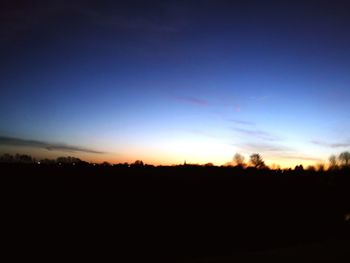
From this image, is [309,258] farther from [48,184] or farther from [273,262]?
[48,184]

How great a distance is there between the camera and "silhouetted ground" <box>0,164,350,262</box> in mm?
15359

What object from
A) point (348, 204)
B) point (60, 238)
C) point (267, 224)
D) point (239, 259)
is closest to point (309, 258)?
point (239, 259)

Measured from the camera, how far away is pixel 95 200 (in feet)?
78.7

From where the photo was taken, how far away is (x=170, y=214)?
23484 mm

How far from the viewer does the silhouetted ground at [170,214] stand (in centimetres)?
1536

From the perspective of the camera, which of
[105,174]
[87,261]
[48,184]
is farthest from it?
[105,174]

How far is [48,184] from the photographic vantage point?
25.8 metres

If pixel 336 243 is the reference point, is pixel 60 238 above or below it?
below

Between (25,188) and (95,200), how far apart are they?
4306mm

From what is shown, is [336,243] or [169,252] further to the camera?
[169,252]

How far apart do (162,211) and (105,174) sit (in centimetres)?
905

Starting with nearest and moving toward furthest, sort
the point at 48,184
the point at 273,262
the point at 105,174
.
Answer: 1. the point at 273,262
2. the point at 48,184
3. the point at 105,174

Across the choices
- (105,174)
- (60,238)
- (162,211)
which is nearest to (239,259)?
(60,238)

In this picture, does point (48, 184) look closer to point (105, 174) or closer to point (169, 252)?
point (105, 174)
